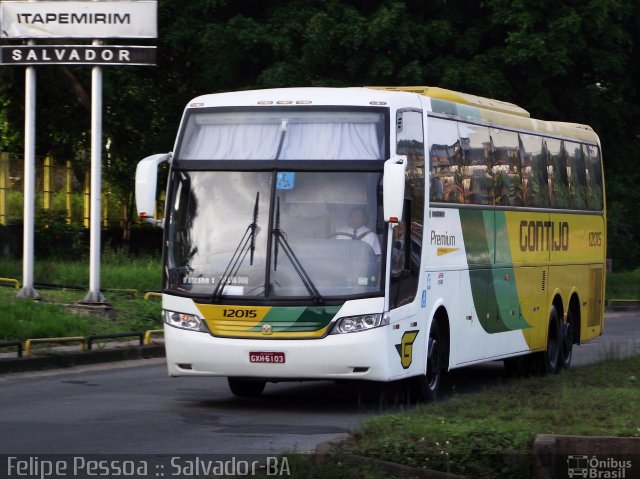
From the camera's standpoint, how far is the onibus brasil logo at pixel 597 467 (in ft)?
30.1

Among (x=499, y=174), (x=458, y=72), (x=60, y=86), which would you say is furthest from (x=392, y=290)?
(x=60, y=86)

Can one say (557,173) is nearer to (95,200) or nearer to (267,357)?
(95,200)

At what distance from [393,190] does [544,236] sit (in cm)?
620

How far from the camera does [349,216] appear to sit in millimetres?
14258

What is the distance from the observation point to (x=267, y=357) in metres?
14.1

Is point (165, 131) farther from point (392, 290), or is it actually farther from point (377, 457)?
point (377, 457)

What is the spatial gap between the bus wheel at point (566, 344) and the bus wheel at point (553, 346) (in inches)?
5.9

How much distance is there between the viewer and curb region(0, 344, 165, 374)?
17891mm

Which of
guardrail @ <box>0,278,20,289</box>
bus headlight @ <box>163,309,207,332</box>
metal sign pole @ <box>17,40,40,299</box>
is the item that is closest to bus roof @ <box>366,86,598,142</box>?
bus headlight @ <box>163,309,207,332</box>

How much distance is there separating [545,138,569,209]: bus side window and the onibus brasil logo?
1087 centimetres

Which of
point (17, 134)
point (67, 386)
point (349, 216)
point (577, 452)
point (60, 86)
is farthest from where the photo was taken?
point (17, 134)

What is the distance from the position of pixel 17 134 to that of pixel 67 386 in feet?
91.1

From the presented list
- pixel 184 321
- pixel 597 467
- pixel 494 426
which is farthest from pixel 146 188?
pixel 597 467

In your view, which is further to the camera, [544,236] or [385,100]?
[544,236]
